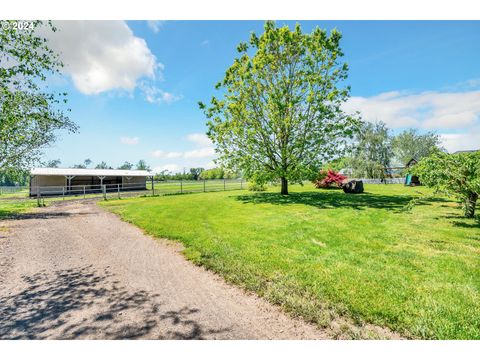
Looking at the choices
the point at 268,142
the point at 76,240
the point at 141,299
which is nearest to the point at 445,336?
the point at 141,299

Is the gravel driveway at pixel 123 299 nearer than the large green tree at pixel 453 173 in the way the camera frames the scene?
Yes

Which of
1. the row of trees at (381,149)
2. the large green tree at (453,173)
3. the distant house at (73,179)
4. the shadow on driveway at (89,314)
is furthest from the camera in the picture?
the row of trees at (381,149)

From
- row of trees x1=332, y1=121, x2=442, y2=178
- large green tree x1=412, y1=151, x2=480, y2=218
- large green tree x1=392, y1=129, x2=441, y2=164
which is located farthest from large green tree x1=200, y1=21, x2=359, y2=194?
large green tree x1=392, y1=129, x2=441, y2=164

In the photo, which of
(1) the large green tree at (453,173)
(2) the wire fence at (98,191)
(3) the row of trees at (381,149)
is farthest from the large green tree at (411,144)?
(1) the large green tree at (453,173)

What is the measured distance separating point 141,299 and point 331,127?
57.1 feet

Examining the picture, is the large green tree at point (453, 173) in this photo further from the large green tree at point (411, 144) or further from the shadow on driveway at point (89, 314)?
the large green tree at point (411, 144)

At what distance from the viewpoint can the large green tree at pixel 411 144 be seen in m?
55.2

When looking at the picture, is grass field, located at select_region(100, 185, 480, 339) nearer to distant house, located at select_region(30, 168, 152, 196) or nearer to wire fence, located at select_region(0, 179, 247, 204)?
wire fence, located at select_region(0, 179, 247, 204)

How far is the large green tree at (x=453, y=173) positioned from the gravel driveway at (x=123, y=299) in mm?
8106

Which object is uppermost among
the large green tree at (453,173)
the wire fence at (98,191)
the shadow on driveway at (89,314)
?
the large green tree at (453,173)

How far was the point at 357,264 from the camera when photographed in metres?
5.19

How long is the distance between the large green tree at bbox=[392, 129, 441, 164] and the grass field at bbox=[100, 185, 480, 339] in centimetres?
5633

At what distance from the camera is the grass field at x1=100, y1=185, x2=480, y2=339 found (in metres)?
3.44

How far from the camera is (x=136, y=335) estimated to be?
3180mm
